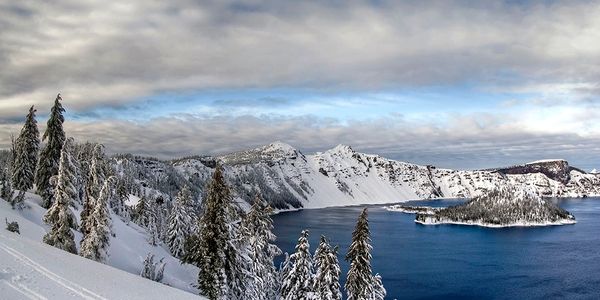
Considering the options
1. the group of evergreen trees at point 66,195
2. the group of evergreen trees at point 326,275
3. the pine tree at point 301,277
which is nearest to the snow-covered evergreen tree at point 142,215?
the group of evergreen trees at point 66,195

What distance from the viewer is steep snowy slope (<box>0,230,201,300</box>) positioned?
1842 centimetres

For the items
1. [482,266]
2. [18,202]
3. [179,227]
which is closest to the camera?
[18,202]

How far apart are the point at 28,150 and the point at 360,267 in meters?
44.8

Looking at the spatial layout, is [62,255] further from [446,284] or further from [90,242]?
[446,284]

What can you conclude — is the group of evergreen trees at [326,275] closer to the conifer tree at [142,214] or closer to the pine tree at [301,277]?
the pine tree at [301,277]

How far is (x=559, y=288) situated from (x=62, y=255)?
11056 cm

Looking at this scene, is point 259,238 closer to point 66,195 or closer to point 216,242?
point 216,242

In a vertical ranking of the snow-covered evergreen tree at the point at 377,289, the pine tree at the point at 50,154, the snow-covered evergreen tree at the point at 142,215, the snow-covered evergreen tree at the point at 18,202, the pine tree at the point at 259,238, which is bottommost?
the snow-covered evergreen tree at the point at 377,289

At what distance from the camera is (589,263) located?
13500 centimetres

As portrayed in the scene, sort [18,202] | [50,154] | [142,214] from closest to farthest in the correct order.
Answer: [18,202] < [50,154] < [142,214]

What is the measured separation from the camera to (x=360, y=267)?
148ft

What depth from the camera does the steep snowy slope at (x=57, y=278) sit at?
60.4ft

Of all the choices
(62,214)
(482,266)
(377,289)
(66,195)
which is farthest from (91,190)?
(482,266)

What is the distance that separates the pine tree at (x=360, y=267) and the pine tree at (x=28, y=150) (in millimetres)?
41478
